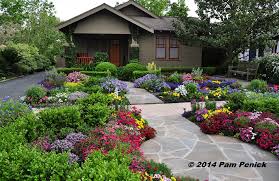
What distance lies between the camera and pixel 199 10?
21.5 metres

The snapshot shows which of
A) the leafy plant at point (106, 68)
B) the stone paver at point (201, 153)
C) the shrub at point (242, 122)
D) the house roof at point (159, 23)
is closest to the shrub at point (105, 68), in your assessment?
the leafy plant at point (106, 68)

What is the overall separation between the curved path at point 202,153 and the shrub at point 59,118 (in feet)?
5.38

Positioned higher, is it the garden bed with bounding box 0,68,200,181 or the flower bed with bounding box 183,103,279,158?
the garden bed with bounding box 0,68,200,181

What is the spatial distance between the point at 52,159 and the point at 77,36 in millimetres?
20745

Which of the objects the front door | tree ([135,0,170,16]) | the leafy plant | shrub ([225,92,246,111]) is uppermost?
tree ([135,0,170,16])

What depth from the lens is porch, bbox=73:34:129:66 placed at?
936 inches

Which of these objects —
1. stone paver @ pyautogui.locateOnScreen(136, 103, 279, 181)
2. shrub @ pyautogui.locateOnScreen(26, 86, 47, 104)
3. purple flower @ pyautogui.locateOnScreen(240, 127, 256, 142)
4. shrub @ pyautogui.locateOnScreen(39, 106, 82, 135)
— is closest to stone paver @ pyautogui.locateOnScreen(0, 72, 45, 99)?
shrub @ pyautogui.locateOnScreen(26, 86, 47, 104)

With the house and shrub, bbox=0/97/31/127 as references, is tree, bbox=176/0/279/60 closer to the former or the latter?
the house

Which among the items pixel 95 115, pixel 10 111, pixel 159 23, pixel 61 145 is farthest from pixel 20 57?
pixel 61 145

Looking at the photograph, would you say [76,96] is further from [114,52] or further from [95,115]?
[114,52]

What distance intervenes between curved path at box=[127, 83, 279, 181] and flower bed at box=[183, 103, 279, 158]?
0.59 feet

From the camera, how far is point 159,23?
2408cm

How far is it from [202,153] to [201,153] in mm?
21

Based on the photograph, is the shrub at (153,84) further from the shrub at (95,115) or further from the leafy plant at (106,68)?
the shrub at (95,115)
